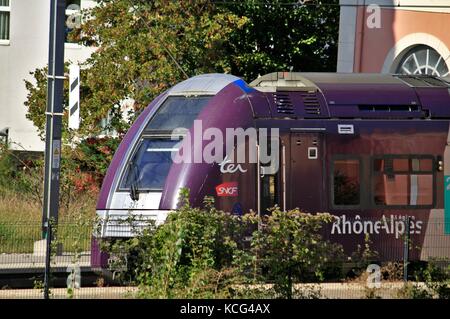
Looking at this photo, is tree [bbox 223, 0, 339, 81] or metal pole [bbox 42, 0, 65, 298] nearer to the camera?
metal pole [bbox 42, 0, 65, 298]

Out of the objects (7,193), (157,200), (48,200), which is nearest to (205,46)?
(7,193)

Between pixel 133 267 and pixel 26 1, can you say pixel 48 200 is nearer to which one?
pixel 133 267

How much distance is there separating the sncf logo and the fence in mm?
1527

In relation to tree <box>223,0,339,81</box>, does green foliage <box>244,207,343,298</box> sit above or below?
below

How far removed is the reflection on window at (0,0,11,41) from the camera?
36.8 meters

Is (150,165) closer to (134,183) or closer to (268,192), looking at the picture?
(134,183)

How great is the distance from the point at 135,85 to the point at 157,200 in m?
11.9

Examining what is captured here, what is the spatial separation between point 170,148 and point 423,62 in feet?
41.6

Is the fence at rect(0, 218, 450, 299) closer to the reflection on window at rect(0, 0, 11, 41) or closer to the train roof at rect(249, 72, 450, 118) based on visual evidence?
the train roof at rect(249, 72, 450, 118)

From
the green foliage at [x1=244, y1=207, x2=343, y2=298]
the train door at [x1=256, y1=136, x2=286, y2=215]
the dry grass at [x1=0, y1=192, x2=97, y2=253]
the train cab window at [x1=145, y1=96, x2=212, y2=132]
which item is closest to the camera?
the green foliage at [x1=244, y1=207, x2=343, y2=298]

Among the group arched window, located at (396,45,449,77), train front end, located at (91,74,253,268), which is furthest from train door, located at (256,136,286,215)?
arched window, located at (396,45,449,77)

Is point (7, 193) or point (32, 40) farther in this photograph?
point (32, 40)

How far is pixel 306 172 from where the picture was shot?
56.5 ft
